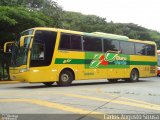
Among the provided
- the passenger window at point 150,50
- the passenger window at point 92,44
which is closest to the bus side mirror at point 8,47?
the passenger window at point 92,44

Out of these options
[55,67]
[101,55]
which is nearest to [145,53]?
[101,55]

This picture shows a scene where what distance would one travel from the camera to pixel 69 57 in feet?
68.3

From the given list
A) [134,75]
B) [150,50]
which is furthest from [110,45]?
[150,50]

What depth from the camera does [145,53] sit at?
27.4 m

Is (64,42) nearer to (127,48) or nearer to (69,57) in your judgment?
(69,57)

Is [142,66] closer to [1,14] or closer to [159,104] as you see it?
[1,14]

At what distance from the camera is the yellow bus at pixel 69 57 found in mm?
19359

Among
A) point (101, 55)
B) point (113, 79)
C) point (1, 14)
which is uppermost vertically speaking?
point (1, 14)

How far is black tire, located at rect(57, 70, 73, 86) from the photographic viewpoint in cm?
2048

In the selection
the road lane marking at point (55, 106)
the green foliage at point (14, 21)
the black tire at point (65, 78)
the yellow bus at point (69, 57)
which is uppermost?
the green foliage at point (14, 21)

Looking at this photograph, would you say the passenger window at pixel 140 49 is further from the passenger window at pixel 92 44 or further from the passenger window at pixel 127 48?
the passenger window at pixel 92 44

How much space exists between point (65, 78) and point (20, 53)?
9.23 ft

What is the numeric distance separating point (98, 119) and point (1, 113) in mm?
2475

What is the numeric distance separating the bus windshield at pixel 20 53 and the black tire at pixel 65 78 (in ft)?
7.53
